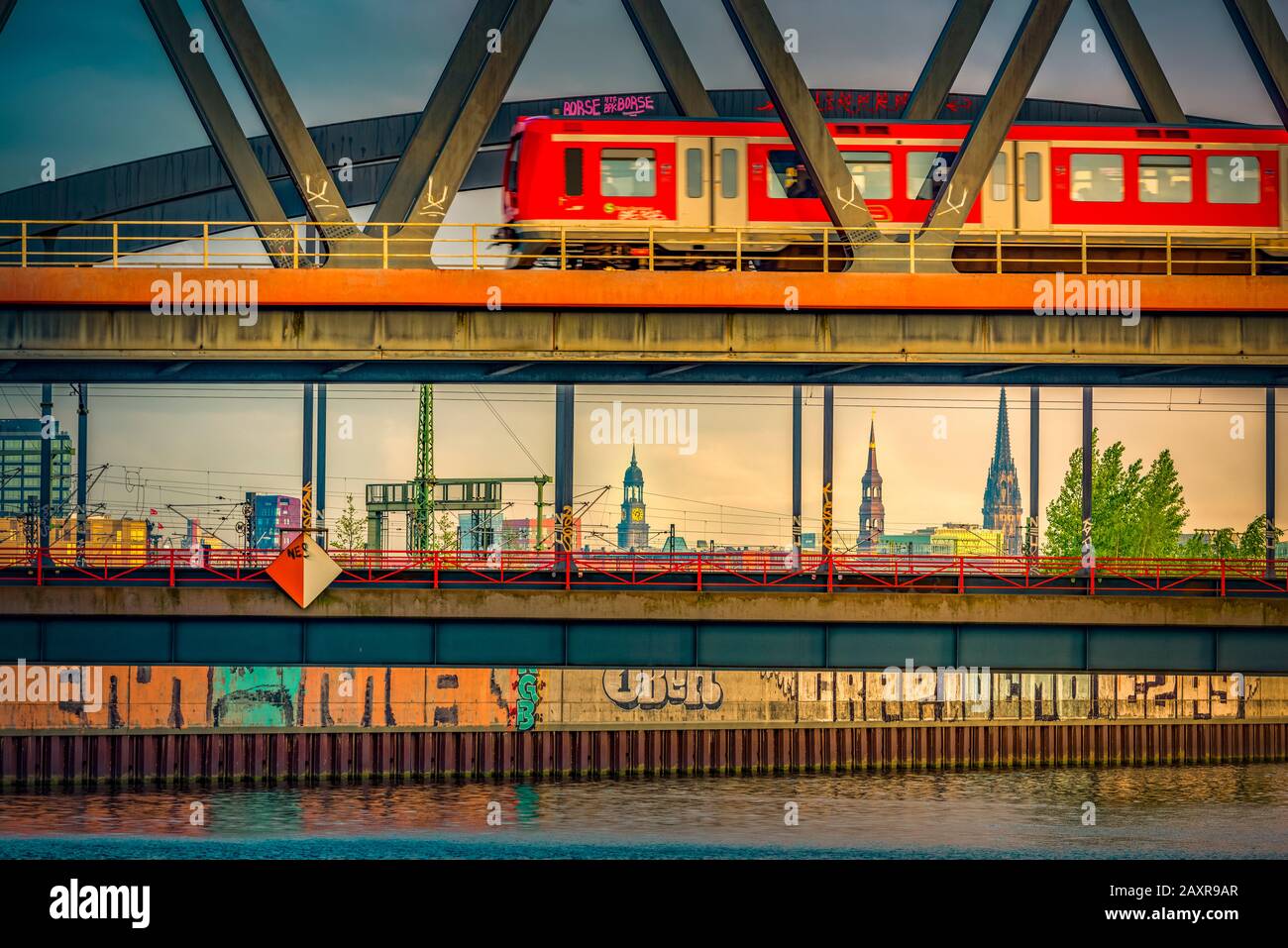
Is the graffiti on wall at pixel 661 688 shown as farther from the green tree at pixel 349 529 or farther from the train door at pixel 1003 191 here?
the green tree at pixel 349 529

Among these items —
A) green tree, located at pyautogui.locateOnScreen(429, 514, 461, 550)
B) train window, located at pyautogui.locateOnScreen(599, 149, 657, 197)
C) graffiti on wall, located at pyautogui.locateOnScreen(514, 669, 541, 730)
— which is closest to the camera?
graffiti on wall, located at pyautogui.locateOnScreen(514, 669, 541, 730)

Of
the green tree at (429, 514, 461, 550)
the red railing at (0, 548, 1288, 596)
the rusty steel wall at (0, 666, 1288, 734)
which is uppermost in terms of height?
the green tree at (429, 514, 461, 550)

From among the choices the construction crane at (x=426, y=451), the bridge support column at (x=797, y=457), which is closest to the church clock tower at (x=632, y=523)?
the bridge support column at (x=797, y=457)

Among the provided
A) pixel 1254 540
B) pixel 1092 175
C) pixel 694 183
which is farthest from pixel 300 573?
pixel 1254 540

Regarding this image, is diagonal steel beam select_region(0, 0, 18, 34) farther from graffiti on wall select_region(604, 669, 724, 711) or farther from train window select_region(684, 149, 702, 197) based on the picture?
graffiti on wall select_region(604, 669, 724, 711)

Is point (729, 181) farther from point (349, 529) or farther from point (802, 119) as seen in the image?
point (349, 529)

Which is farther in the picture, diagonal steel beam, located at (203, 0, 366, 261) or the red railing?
the red railing

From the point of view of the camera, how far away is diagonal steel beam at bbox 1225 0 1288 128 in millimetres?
40531

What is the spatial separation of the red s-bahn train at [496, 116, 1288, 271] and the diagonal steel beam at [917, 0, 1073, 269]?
12.9ft

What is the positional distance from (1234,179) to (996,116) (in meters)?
10.5

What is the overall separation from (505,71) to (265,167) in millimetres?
34875

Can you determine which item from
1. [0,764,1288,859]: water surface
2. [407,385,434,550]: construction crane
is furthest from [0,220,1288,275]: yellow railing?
[407,385,434,550]: construction crane

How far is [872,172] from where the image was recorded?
45.3 metres
